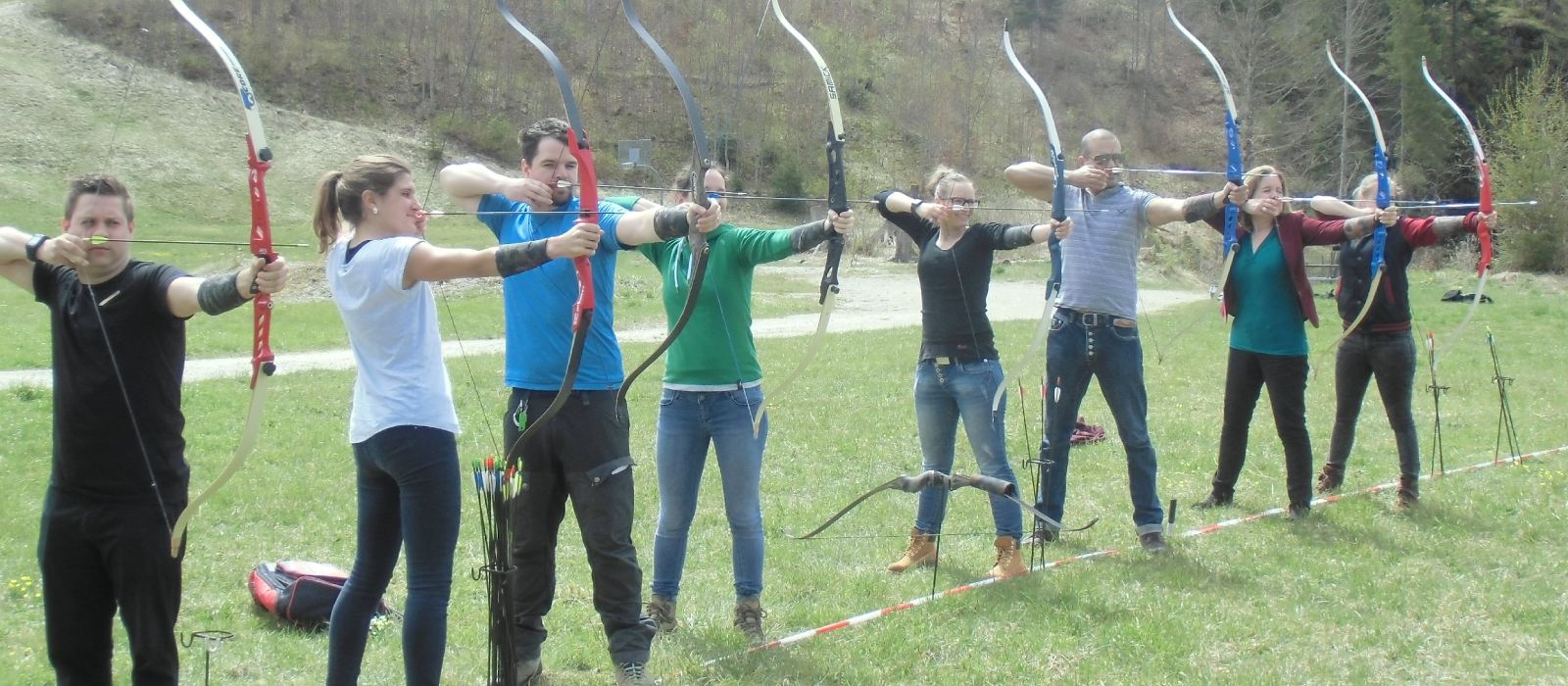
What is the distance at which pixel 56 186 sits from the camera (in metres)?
9.38

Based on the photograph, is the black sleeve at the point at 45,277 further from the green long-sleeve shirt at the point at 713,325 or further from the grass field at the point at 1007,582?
the green long-sleeve shirt at the point at 713,325

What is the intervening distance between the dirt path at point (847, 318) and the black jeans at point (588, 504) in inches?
310

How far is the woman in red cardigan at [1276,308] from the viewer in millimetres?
5273

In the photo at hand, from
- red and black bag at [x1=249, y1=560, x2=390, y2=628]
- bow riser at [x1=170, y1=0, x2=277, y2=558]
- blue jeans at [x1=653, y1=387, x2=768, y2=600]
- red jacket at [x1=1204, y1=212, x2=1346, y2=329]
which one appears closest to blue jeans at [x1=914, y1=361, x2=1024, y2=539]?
blue jeans at [x1=653, y1=387, x2=768, y2=600]

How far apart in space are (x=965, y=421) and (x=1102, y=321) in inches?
28.2

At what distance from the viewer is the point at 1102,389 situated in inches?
191

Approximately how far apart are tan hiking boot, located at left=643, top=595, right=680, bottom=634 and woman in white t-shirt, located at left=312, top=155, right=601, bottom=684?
1125 mm

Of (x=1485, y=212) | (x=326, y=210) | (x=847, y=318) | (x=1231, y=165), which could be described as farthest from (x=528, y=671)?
(x=847, y=318)

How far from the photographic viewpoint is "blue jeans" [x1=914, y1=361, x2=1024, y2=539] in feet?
14.7

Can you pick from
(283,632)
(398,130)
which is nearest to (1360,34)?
(398,130)

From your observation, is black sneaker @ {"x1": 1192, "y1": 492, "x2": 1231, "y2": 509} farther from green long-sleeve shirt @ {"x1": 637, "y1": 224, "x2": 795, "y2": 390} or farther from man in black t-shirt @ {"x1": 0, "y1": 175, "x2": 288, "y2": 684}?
man in black t-shirt @ {"x1": 0, "y1": 175, "x2": 288, "y2": 684}

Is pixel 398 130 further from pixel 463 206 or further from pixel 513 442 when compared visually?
pixel 513 442

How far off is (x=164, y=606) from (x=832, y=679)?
1770 mm

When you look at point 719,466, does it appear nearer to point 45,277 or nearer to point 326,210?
point 326,210
